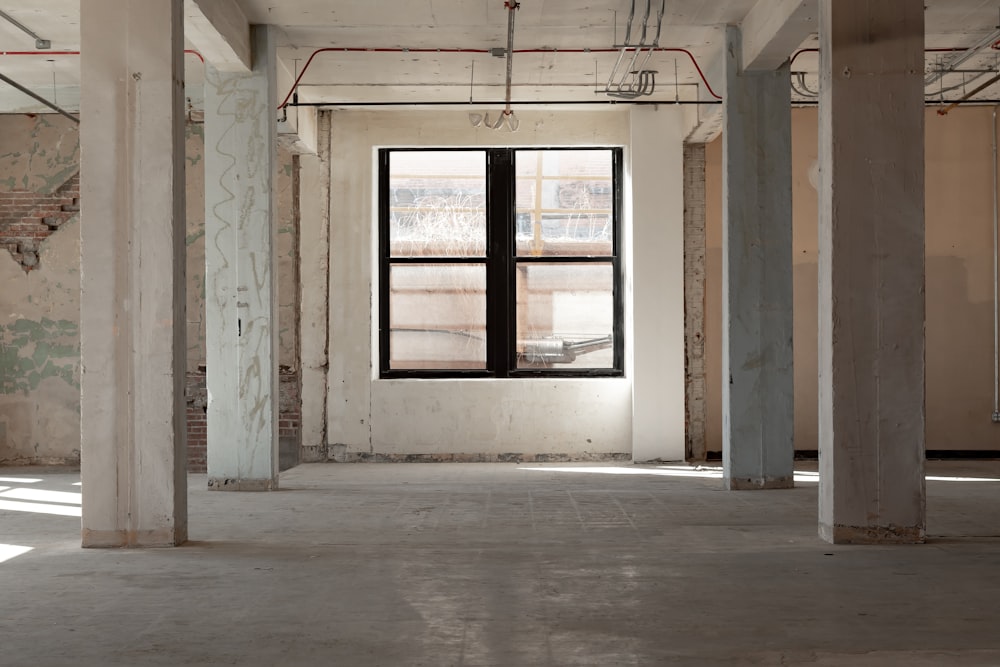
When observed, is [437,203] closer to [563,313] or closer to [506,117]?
[506,117]

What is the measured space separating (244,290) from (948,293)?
698cm

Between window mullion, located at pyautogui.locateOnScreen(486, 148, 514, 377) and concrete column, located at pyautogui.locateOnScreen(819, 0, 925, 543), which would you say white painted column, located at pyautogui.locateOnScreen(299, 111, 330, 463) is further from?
concrete column, located at pyautogui.locateOnScreen(819, 0, 925, 543)

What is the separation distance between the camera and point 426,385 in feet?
34.8

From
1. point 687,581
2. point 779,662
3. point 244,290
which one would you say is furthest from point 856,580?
point 244,290

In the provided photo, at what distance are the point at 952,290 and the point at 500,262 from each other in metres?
4.62

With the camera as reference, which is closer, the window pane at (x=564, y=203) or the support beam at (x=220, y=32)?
the support beam at (x=220, y=32)

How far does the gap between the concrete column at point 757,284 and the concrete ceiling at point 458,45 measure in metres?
0.74

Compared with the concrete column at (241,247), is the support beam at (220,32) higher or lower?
higher

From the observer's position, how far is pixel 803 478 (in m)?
8.58

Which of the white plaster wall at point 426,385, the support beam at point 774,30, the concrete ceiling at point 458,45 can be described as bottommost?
the white plaster wall at point 426,385

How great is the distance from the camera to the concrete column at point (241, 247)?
7.85m

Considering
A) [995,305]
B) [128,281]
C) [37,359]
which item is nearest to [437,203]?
[37,359]

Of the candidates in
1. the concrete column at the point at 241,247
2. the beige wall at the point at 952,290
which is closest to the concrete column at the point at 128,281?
the concrete column at the point at 241,247

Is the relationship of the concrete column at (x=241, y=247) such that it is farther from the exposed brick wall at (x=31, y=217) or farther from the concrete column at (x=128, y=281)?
the exposed brick wall at (x=31, y=217)
